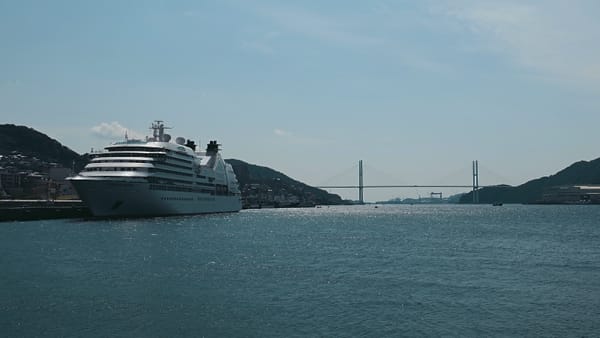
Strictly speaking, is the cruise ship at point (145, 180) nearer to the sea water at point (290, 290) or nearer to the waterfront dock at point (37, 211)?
the waterfront dock at point (37, 211)

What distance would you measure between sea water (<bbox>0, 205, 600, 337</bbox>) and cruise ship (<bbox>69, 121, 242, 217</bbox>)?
1174 inches

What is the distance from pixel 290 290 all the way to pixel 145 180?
212ft

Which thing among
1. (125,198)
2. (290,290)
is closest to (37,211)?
(125,198)

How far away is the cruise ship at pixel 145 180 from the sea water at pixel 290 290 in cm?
2981

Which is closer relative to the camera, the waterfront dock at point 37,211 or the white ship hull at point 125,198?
the white ship hull at point 125,198

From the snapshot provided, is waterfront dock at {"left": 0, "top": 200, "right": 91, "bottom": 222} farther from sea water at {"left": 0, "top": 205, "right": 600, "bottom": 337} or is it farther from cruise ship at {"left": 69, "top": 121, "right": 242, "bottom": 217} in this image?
sea water at {"left": 0, "top": 205, "right": 600, "bottom": 337}

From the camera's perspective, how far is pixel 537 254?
53.5m

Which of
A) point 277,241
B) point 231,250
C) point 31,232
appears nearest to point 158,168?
point 31,232

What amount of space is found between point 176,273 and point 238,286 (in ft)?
22.0

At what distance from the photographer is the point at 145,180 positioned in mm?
92375

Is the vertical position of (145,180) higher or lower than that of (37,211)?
higher

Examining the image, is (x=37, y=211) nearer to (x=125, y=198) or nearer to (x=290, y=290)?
(x=125, y=198)

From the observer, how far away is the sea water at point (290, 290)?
960 inches

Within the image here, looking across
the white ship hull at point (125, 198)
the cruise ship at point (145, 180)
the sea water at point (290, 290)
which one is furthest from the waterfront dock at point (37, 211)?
the sea water at point (290, 290)
